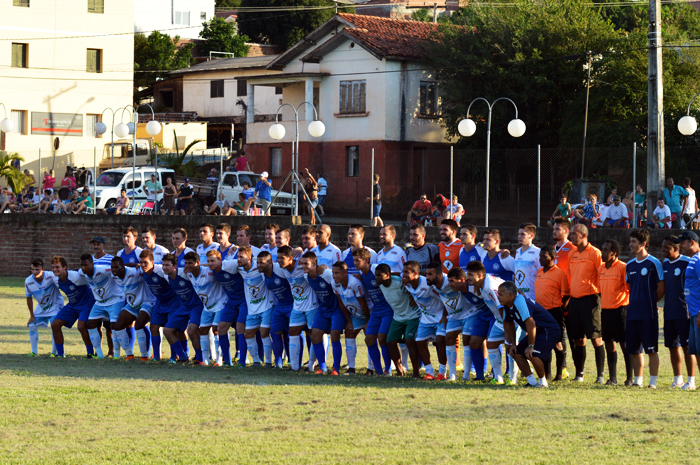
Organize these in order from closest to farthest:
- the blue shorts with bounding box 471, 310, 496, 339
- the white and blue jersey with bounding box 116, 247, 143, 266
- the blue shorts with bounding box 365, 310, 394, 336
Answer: the blue shorts with bounding box 471, 310, 496, 339
the blue shorts with bounding box 365, 310, 394, 336
the white and blue jersey with bounding box 116, 247, 143, 266

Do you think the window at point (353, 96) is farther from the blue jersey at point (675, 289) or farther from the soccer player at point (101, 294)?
the blue jersey at point (675, 289)

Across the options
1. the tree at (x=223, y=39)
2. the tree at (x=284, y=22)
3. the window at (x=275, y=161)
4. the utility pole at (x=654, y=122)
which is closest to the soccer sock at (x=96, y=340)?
the utility pole at (x=654, y=122)

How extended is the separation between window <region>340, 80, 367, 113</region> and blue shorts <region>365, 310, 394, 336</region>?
25070 mm

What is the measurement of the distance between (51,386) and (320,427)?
A: 3645 mm

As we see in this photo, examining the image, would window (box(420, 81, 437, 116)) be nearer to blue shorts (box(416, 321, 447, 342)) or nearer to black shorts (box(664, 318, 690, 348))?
blue shorts (box(416, 321, 447, 342))

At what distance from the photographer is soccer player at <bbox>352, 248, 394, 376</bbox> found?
426 inches

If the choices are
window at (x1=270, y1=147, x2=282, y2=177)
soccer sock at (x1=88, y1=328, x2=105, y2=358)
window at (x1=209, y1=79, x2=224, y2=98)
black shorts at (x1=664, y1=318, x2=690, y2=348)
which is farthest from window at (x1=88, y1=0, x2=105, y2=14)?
black shorts at (x1=664, y1=318, x2=690, y2=348)

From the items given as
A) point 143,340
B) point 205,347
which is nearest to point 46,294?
point 143,340

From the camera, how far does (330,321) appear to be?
11.4 meters

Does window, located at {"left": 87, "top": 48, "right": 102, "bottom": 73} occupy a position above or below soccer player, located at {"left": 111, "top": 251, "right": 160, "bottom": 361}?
above

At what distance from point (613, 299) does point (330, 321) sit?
3.57 metres

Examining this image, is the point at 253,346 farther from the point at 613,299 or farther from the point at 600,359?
the point at 613,299

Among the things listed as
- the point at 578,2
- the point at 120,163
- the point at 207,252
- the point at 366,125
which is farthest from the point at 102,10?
the point at 207,252

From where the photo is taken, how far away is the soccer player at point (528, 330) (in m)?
9.46
